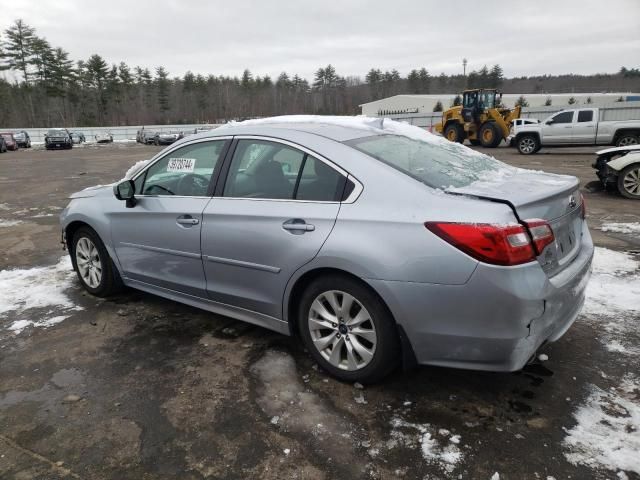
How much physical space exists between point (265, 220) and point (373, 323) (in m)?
0.98

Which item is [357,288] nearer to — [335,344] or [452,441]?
[335,344]

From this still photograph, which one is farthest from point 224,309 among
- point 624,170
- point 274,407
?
point 624,170

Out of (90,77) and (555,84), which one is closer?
(90,77)

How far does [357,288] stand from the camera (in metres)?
2.74

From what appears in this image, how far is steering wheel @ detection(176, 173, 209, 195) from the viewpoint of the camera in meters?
3.62

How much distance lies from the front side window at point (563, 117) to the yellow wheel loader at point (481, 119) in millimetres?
3827

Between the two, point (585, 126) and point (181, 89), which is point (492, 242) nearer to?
point (585, 126)

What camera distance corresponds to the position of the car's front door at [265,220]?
2928 millimetres

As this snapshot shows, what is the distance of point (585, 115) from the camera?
18438mm

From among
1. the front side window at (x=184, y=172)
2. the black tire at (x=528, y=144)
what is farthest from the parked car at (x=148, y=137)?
the front side window at (x=184, y=172)

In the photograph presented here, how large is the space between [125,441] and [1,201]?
1093 centimetres

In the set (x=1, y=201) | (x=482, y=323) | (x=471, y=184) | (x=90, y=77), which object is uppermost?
(x=90, y=77)

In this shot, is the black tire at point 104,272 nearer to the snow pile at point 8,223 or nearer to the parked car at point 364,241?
the parked car at point 364,241

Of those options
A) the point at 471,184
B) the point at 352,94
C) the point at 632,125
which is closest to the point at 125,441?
the point at 471,184
